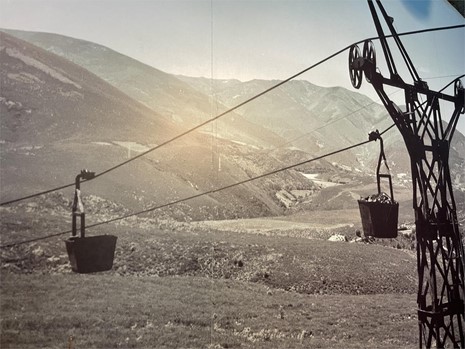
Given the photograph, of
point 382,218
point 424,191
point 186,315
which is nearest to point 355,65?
point 424,191

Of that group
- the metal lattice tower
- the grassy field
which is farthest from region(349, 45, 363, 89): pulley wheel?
the grassy field

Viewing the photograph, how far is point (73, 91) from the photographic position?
474 centimetres

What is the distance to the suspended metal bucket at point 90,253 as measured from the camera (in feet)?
11.7

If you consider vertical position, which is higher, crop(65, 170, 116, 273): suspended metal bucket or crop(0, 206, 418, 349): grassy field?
crop(65, 170, 116, 273): suspended metal bucket

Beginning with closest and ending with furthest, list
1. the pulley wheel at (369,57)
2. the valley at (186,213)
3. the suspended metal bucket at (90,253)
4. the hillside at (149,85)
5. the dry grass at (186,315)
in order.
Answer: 1. the dry grass at (186,315)
2. the suspended metal bucket at (90,253)
3. the valley at (186,213)
4. the hillside at (149,85)
5. the pulley wheel at (369,57)

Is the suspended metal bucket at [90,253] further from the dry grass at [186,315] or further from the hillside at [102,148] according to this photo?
the hillside at [102,148]

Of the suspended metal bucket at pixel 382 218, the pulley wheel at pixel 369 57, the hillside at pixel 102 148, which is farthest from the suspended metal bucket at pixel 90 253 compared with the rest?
the pulley wheel at pixel 369 57

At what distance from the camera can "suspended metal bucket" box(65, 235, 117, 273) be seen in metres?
3.56

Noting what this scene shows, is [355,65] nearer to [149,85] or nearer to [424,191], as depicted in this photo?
[424,191]

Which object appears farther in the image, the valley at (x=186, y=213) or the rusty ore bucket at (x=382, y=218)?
the rusty ore bucket at (x=382, y=218)

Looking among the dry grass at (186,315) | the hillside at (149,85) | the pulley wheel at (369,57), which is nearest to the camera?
the dry grass at (186,315)

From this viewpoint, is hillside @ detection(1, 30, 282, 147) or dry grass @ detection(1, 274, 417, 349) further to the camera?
hillside @ detection(1, 30, 282, 147)

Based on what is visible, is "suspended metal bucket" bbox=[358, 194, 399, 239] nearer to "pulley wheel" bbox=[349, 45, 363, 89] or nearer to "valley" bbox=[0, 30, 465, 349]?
"valley" bbox=[0, 30, 465, 349]

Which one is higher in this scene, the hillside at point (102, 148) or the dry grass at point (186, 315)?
the hillside at point (102, 148)
